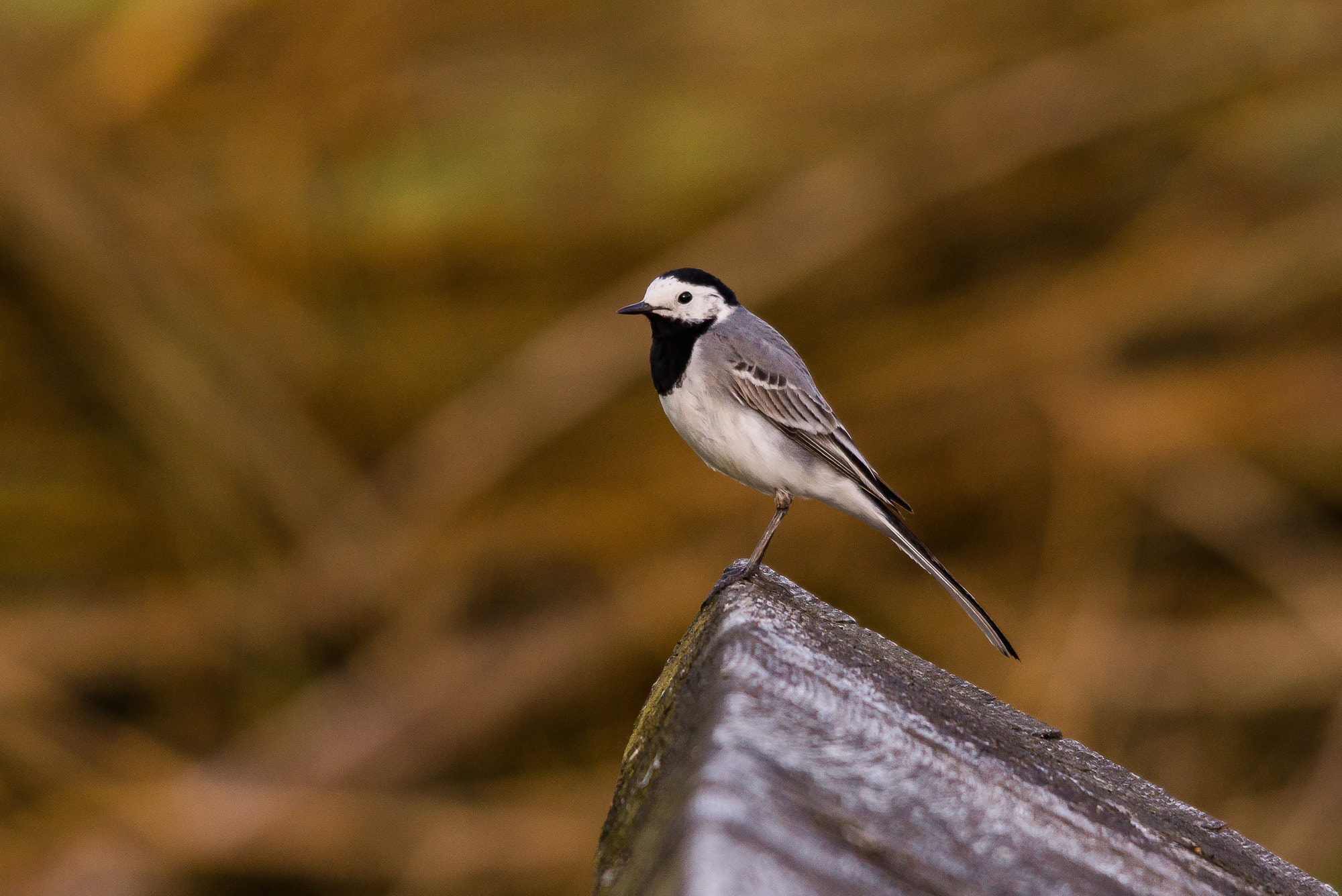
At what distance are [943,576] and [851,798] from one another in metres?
1.95

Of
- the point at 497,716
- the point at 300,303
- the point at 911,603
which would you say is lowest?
the point at 497,716

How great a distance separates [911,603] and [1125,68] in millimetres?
3740

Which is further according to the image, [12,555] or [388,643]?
[12,555]

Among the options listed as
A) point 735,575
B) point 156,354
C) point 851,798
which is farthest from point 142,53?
point 851,798

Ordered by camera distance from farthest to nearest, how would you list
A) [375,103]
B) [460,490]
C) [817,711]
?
[375,103]
[460,490]
[817,711]

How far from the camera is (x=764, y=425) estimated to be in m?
3.40

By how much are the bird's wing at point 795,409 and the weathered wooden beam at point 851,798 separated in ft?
5.66

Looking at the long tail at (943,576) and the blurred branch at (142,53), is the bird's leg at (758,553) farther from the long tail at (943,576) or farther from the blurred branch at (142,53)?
the blurred branch at (142,53)

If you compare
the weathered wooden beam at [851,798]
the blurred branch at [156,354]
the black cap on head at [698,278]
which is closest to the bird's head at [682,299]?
the black cap on head at [698,278]

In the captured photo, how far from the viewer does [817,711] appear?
4.22 feet

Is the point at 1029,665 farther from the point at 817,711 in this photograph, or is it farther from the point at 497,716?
the point at 817,711

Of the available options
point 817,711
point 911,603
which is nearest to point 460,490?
point 911,603

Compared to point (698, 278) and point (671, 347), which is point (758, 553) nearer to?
point (671, 347)

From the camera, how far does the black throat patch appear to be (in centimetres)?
342
